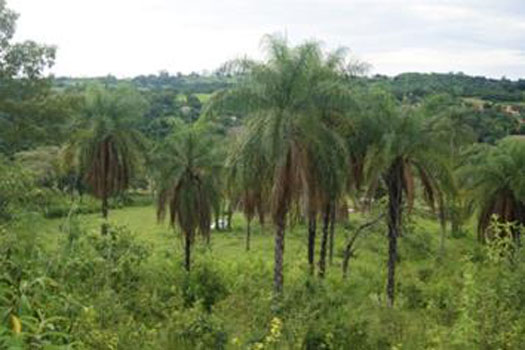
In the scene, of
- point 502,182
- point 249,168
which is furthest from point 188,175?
point 502,182

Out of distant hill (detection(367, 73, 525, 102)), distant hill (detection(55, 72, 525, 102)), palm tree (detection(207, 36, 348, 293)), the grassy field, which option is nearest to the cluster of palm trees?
palm tree (detection(207, 36, 348, 293))

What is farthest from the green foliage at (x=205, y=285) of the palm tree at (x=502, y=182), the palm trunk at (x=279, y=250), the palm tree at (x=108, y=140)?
the palm tree at (x=502, y=182)

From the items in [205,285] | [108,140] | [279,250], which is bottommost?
[205,285]

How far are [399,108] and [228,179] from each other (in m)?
5.80

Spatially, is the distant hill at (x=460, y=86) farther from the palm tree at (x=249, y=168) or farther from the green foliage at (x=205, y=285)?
the palm tree at (x=249, y=168)

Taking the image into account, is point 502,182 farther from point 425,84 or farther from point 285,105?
point 425,84

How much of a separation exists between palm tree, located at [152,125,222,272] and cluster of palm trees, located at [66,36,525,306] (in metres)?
0.03

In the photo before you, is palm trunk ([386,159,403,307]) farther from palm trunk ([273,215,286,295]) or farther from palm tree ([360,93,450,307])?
palm trunk ([273,215,286,295])

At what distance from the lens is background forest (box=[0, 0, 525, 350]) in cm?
822

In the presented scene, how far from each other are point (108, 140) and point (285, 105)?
8.43 metres

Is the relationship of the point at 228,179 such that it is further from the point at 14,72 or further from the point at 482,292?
the point at 482,292

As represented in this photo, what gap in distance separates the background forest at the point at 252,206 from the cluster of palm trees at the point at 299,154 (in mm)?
50

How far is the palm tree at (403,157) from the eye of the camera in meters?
15.3

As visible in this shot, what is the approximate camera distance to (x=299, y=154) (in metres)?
13.1
